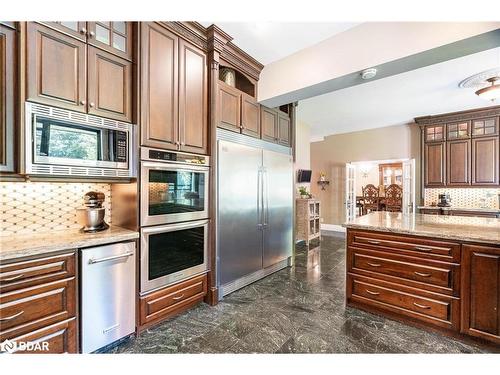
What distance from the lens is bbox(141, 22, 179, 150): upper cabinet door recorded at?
1930 millimetres

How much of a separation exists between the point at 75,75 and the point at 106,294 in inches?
62.8

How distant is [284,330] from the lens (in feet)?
6.54

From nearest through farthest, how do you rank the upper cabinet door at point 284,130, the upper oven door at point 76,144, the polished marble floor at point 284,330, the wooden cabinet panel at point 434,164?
the upper oven door at point 76,144 < the polished marble floor at point 284,330 < the upper cabinet door at point 284,130 < the wooden cabinet panel at point 434,164

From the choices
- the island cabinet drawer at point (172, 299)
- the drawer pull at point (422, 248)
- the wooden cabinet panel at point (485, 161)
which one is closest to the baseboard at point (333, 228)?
the wooden cabinet panel at point (485, 161)

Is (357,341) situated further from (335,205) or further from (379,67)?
(335,205)

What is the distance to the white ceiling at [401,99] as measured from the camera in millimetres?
2998

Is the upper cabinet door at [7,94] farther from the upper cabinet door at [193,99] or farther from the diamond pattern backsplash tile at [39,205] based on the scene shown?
the upper cabinet door at [193,99]

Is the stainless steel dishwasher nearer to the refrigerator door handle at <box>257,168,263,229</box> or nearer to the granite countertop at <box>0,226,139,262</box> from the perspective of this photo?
the granite countertop at <box>0,226,139,262</box>

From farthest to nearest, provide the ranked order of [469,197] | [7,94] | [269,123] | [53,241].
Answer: [469,197] < [269,123] < [53,241] < [7,94]

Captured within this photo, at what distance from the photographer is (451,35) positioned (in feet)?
5.70

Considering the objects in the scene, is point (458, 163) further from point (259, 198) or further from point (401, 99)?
point (259, 198)

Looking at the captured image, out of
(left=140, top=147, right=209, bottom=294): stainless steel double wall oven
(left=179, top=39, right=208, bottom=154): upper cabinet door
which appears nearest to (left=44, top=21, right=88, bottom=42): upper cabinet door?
(left=179, top=39, right=208, bottom=154): upper cabinet door

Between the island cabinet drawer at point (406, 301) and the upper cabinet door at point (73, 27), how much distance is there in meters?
3.12

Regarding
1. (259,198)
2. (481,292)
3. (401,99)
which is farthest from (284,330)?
(401,99)
